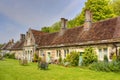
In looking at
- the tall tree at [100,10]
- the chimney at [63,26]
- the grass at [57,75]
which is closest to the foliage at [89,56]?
the grass at [57,75]

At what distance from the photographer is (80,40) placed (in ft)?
103

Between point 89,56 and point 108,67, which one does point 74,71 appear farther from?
point 89,56

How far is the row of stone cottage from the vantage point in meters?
26.3

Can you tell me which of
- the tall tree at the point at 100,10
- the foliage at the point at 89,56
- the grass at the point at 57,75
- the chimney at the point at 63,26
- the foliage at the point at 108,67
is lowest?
the grass at the point at 57,75

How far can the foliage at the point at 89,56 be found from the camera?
27.2m

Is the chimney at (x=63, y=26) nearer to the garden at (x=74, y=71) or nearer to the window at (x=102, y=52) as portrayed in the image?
the garden at (x=74, y=71)

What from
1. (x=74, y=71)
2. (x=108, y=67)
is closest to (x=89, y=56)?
(x=108, y=67)

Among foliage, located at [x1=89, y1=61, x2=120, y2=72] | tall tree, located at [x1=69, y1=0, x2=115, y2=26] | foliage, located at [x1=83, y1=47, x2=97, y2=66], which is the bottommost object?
foliage, located at [x1=89, y1=61, x2=120, y2=72]

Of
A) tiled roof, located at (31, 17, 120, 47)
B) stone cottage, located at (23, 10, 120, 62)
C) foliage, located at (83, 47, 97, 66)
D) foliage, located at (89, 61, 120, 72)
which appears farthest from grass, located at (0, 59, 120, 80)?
tiled roof, located at (31, 17, 120, 47)

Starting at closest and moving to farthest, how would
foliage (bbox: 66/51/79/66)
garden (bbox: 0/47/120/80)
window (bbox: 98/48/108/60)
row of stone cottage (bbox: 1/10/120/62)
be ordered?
garden (bbox: 0/47/120/80), row of stone cottage (bbox: 1/10/120/62), window (bbox: 98/48/108/60), foliage (bbox: 66/51/79/66)

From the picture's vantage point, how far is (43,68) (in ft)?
80.3

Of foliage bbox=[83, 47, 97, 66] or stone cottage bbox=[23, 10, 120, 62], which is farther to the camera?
foliage bbox=[83, 47, 97, 66]

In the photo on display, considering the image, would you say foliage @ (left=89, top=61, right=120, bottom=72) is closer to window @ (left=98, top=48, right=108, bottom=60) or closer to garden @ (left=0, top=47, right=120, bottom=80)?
garden @ (left=0, top=47, right=120, bottom=80)

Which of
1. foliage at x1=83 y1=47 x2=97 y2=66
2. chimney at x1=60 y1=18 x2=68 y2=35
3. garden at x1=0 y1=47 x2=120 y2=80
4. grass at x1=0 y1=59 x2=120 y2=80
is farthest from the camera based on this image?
chimney at x1=60 y1=18 x2=68 y2=35
